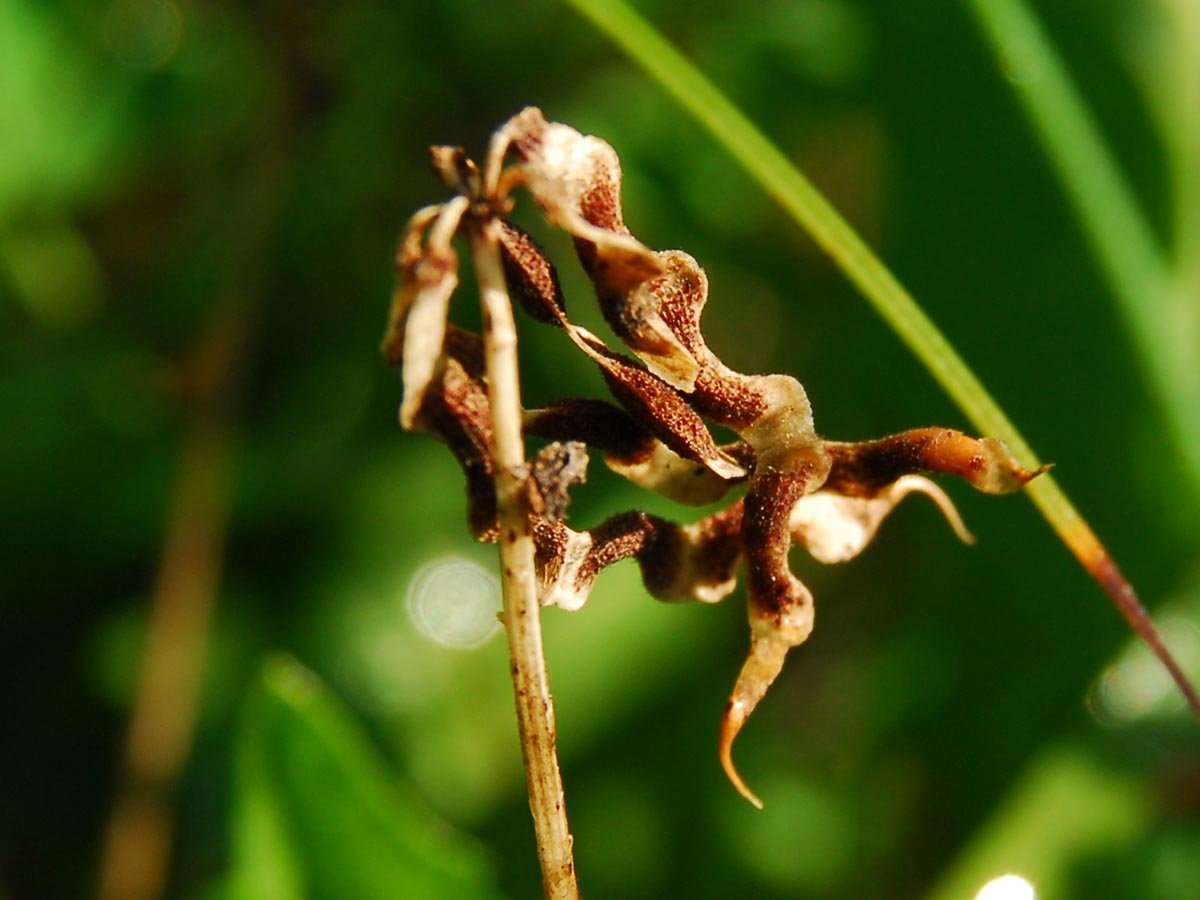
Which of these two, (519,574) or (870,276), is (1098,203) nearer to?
(870,276)

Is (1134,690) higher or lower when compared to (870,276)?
lower

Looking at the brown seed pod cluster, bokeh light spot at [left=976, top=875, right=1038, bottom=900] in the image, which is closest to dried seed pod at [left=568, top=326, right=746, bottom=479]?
the brown seed pod cluster

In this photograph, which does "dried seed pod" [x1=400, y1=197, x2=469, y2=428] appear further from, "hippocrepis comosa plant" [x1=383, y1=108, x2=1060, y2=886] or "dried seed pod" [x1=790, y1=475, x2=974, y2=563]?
"dried seed pod" [x1=790, y1=475, x2=974, y2=563]

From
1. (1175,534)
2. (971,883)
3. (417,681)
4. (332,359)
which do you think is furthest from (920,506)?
(332,359)

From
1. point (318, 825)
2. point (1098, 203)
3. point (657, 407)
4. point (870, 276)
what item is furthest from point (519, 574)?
point (1098, 203)

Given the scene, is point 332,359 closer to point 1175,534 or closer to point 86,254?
point 86,254

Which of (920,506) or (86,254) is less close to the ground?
(86,254)

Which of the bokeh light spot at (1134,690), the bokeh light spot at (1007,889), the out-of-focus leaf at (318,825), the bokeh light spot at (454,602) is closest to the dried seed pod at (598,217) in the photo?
the out-of-focus leaf at (318,825)

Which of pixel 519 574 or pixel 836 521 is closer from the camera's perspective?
pixel 519 574
